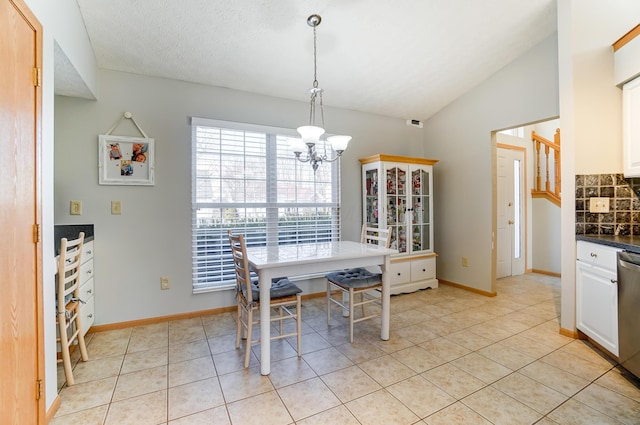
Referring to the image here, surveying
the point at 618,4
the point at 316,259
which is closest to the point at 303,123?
the point at 316,259

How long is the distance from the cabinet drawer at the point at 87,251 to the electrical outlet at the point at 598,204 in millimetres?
4213

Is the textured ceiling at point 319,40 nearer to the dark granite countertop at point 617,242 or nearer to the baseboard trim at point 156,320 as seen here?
the dark granite countertop at point 617,242

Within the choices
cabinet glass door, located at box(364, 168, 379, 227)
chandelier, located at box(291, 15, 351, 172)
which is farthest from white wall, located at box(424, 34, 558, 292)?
Result: chandelier, located at box(291, 15, 351, 172)

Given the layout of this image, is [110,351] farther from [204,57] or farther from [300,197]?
[204,57]

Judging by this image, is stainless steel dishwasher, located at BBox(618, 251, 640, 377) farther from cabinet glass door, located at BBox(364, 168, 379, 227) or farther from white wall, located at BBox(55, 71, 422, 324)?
white wall, located at BBox(55, 71, 422, 324)

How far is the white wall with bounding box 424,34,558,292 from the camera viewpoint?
10.3 feet

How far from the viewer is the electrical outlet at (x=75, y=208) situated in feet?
8.54

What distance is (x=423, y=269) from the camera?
3.96 m

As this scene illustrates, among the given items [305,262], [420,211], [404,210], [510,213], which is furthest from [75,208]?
[510,213]

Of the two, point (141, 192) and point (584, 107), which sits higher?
point (584, 107)

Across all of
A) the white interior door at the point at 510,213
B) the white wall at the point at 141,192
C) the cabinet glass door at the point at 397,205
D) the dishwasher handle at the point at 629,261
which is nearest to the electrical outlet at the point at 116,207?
the white wall at the point at 141,192

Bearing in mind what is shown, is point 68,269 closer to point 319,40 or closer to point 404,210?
point 319,40

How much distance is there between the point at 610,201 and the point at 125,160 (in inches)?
169

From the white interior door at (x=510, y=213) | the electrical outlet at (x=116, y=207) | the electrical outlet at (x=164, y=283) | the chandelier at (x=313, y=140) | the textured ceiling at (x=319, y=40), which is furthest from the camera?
the white interior door at (x=510, y=213)
